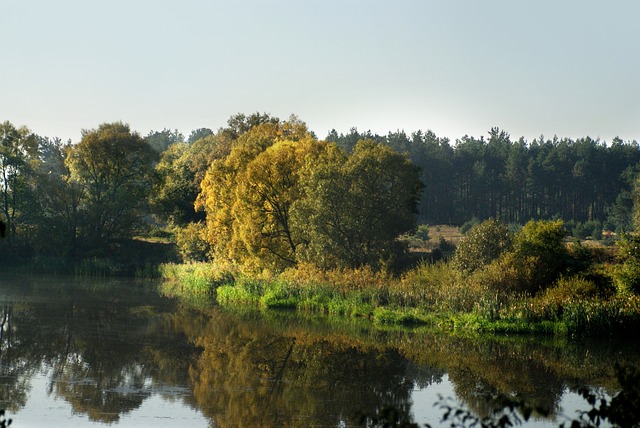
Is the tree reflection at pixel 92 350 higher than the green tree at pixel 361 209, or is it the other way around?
the green tree at pixel 361 209

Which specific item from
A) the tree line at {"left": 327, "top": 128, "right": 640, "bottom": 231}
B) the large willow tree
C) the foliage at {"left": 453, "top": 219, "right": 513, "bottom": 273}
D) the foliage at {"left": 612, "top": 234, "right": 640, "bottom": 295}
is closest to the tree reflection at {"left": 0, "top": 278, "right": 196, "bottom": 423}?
the large willow tree

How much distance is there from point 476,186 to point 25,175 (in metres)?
57.8

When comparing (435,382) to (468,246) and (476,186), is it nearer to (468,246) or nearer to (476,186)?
(468,246)

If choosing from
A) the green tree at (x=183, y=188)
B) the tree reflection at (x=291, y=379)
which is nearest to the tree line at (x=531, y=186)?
the green tree at (x=183, y=188)

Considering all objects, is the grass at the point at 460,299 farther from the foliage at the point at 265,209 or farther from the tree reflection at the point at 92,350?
the tree reflection at the point at 92,350

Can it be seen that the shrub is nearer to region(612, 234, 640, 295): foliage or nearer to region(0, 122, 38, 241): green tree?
region(612, 234, 640, 295): foliage

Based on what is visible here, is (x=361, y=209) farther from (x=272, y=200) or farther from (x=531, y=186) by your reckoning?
(x=531, y=186)

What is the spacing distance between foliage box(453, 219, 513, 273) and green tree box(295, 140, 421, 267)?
4818 millimetres

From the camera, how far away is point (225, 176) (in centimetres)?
4853

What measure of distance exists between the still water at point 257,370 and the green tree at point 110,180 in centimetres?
3051

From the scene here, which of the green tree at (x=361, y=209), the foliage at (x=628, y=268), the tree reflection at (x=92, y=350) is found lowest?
the tree reflection at (x=92, y=350)

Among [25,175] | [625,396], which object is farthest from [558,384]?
[25,175]

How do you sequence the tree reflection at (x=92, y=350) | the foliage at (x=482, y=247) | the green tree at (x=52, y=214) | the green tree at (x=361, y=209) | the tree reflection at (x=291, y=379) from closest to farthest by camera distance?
1. the tree reflection at (x=291, y=379)
2. the tree reflection at (x=92, y=350)
3. the foliage at (x=482, y=247)
4. the green tree at (x=361, y=209)
5. the green tree at (x=52, y=214)

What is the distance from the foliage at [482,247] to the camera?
32.8 meters
